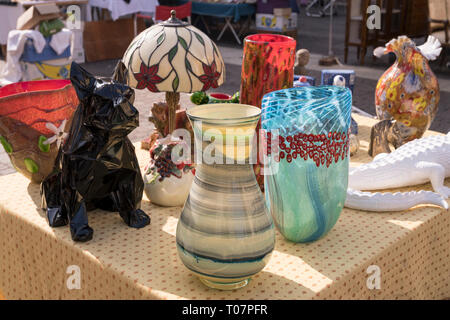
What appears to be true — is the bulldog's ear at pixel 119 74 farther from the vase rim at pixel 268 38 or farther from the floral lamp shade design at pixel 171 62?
the vase rim at pixel 268 38

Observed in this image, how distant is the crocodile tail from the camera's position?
1.21m

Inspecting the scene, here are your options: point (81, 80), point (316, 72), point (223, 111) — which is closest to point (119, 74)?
point (81, 80)

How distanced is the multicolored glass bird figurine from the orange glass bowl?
0.88 metres

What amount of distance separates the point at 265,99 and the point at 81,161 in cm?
38

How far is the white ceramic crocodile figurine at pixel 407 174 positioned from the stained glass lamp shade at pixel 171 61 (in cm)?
45

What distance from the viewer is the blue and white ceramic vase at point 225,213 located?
2.75 feet

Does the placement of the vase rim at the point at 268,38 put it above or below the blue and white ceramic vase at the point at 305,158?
above

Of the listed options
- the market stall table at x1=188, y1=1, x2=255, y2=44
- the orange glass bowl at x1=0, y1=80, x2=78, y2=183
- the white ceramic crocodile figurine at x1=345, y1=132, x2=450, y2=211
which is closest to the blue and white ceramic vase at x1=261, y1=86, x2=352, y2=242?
the white ceramic crocodile figurine at x1=345, y1=132, x2=450, y2=211

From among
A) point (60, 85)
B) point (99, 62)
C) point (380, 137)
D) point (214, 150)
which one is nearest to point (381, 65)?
point (99, 62)

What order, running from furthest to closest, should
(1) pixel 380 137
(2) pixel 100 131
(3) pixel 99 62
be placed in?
1. (3) pixel 99 62
2. (1) pixel 380 137
3. (2) pixel 100 131

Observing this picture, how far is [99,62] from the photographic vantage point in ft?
17.6

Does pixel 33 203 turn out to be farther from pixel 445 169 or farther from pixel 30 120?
pixel 445 169

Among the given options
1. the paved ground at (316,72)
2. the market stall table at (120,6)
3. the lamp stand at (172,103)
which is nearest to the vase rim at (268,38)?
the lamp stand at (172,103)

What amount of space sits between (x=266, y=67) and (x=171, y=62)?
22 centimetres
